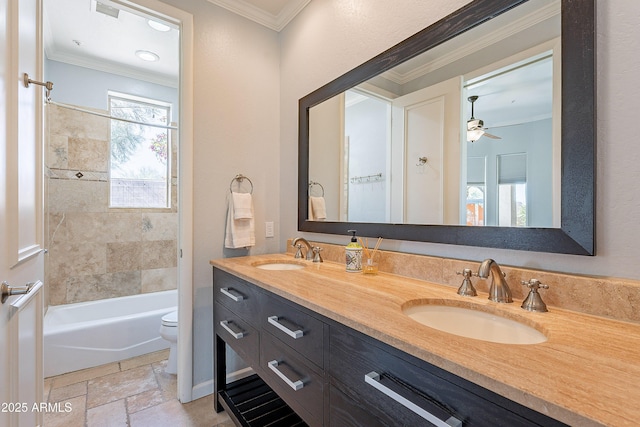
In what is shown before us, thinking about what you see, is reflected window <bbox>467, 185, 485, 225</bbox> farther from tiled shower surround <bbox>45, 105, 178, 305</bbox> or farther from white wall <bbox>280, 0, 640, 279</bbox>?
tiled shower surround <bbox>45, 105, 178, 305</bbox>

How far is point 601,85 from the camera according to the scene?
84 centimetres

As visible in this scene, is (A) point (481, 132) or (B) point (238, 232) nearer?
(A) point (481, 132)

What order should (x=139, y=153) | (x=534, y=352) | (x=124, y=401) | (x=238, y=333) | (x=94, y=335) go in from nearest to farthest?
(x=534, y=352) < (x=238, y=333) < (x=124, y=401) < (x=94, y=335) < (x=139, y=153)

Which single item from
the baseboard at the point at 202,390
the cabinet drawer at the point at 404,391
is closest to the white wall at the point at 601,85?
the cabinet drawer at the point at 404,391

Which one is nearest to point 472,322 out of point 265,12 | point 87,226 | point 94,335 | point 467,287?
point 467,287

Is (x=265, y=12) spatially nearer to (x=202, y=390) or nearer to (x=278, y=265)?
(x=278, y=265)

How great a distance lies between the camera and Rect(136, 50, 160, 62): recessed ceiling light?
8.92ft

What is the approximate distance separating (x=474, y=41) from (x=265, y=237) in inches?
67.6

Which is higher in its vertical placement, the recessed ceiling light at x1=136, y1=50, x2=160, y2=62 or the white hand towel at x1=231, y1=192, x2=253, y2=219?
the recessed ceiling light at x1=136, y1=50, x2=160, y2=62

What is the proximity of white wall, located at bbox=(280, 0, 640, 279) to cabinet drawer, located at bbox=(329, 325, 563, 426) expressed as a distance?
61 centimetres

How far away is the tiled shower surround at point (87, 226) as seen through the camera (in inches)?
106

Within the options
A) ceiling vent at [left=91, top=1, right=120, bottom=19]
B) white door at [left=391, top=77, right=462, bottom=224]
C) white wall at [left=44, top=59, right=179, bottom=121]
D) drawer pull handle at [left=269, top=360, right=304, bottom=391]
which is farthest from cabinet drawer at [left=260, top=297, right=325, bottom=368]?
white wall at [left=44, top=59, right=179, bottom=121]

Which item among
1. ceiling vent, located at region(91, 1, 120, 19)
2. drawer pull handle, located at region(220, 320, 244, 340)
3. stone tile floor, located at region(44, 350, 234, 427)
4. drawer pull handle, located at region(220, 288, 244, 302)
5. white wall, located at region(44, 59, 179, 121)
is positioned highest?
ceiling vent, located at region(91, 1, 120, 19)

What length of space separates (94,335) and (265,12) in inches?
109
